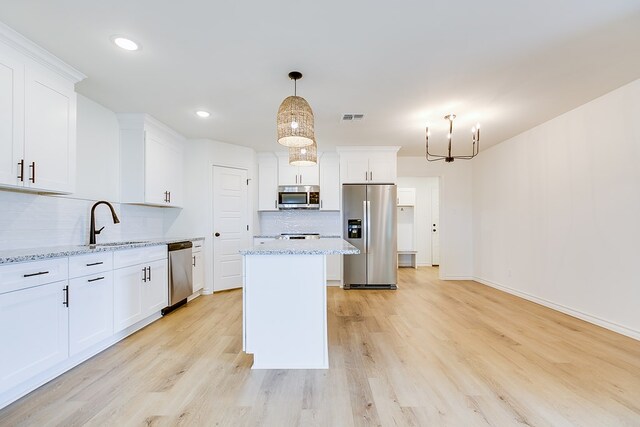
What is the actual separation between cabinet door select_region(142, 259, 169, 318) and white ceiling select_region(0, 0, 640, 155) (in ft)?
6.08

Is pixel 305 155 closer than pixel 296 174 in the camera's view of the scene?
Yes

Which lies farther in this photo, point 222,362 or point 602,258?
point 602,258

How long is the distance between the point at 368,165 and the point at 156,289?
3680 millimetres

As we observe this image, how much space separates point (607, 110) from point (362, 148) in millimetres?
3028

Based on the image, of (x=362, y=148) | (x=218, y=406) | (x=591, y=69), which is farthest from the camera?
(x=362, y=148)

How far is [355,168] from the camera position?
16.5 ft

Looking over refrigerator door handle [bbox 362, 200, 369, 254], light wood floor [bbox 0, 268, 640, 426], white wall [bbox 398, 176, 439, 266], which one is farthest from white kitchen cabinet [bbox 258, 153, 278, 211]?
white wall [bbox 398, 176, 439, 266]

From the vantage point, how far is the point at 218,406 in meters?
1.75

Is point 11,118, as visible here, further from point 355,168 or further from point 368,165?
point 368,165

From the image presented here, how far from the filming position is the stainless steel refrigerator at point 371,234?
4848mm

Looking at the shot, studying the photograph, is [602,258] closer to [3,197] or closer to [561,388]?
[561,388]

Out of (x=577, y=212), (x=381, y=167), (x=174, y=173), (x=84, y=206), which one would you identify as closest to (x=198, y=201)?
(x=174, y=173)

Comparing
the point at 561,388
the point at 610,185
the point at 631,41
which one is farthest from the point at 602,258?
the point at 631,41

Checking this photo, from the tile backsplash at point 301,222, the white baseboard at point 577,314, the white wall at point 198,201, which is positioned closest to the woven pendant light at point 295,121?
the white wall at point 198,201
